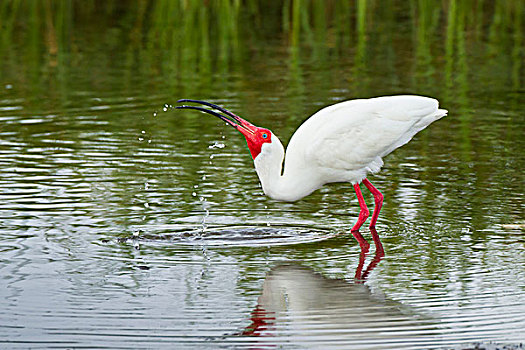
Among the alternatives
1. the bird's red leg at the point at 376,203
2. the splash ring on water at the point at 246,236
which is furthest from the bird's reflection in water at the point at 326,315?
the bird's red leg at the point at 376,203

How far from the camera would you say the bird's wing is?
833cm

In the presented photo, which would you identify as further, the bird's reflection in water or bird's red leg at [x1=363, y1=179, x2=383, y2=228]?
bird's red leg at [x1=363, y1=179, x2=383, y2=228]

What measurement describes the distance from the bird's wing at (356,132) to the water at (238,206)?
0.49 meters

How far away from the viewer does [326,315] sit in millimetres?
6176

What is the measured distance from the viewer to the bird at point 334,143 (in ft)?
27.2

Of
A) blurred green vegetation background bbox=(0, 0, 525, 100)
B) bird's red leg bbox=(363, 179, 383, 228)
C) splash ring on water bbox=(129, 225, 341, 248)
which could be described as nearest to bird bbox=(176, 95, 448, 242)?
bird's red leg bbox=(363, 179, 383, 228)

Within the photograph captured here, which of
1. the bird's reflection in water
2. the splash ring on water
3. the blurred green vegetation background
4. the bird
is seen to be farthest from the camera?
the blurred green vegetation background

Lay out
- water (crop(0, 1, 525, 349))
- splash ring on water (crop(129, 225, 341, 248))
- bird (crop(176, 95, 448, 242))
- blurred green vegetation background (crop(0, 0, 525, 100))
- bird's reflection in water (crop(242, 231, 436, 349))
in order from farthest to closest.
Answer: blurred green vegetation background (crop(0, 0, 525, 100)) < bird (crop(176, 95, 448, 242)) < splash ring on water (crop(129, 225, 341, 248)) < water (crop(0, 1, 525, 349)) < bird's reflection in water (crop(242, 231, 436, 349))

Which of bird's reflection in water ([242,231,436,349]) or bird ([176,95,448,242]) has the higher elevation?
bird ([176,95,448,242])

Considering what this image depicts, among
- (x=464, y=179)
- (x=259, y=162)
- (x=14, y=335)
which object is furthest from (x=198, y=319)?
(x=464, y=179)

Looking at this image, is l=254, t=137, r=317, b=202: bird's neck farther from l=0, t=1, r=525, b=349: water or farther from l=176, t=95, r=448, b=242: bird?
l=0, t=1, r=525, b=349: water

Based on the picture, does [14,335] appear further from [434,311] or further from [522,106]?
[522,106]

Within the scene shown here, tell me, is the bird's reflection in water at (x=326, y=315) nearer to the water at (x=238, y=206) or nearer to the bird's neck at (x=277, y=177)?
the water at (x=238, y=206)

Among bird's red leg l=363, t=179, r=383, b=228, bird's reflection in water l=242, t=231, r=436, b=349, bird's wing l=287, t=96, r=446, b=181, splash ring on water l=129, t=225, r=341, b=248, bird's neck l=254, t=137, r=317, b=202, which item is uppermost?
bird's wing l=287, t=96, r=446, b=181
